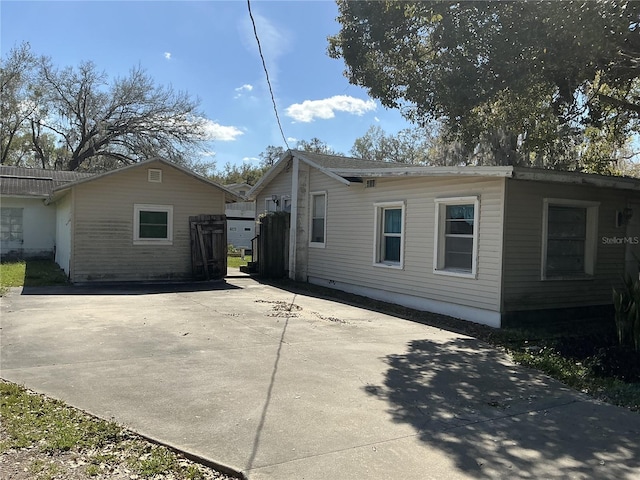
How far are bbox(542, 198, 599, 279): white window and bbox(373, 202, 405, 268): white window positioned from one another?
10.1 ft

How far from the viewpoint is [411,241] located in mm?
10867

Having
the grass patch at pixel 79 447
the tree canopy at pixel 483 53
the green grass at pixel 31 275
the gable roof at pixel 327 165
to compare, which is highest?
the tree canopy at pixel 483 53

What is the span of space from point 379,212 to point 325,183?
270 cm

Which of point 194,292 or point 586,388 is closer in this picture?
point 586,388

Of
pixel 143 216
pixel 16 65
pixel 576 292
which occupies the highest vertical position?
pixel 16 65

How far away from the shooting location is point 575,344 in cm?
762

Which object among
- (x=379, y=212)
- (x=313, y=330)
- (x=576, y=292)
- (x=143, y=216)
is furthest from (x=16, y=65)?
(x=576, y=292)

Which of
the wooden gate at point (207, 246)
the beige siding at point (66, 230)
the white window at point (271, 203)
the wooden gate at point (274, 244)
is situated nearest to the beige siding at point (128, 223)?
the wooden gate at point (207, 246)

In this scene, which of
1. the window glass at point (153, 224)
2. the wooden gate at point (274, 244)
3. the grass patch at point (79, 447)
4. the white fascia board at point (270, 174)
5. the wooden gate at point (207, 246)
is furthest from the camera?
the white fascia board at point (270, 174)

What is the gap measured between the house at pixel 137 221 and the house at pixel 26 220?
5257 millimetres

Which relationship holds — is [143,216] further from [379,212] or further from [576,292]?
[576,292]

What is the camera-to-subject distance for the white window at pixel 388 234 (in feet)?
37.8

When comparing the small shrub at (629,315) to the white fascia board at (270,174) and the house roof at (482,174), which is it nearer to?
the house roof at (482,174)

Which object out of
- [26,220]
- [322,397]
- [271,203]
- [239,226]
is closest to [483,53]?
[322,397]
